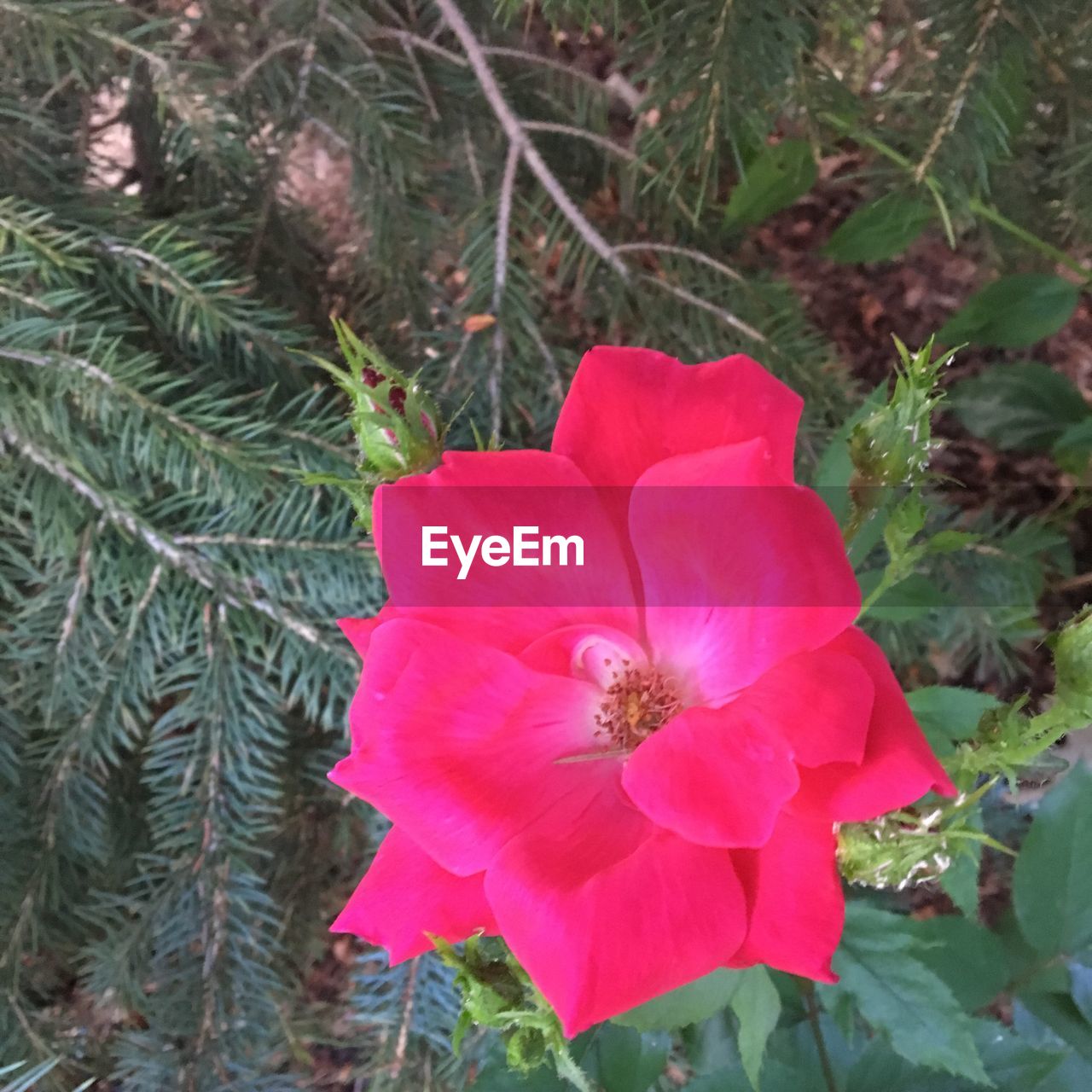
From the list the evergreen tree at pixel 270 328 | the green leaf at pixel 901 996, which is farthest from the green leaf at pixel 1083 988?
the evergreen tree at pixel 270 328

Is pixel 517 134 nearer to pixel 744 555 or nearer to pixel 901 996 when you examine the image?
pixel 744 555

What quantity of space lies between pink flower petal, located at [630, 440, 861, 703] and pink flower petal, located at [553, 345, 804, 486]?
0.07 ft

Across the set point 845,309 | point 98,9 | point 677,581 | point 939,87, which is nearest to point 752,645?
point 677,581

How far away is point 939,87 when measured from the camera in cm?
58

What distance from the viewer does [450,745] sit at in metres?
0.36

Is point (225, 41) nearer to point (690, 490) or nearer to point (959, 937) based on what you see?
point (690, 490)

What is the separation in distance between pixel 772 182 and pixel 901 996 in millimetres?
760

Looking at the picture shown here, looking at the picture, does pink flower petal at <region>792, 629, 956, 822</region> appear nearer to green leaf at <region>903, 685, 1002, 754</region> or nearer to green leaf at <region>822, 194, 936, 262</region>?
green leaf at <region>903, 685, 1002, 754</region>

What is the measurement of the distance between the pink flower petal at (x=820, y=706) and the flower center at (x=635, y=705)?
93 mm

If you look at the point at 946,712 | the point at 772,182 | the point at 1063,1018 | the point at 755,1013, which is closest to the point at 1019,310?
the point at 772,182

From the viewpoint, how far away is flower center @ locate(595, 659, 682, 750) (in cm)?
42

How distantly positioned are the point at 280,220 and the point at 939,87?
21.8 inches

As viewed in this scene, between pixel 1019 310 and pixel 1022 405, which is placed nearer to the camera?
pixel 1019 310

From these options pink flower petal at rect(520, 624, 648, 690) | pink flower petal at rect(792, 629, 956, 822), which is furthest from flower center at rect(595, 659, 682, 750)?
pink flower petal at rect(792, 629, 956, 822)
